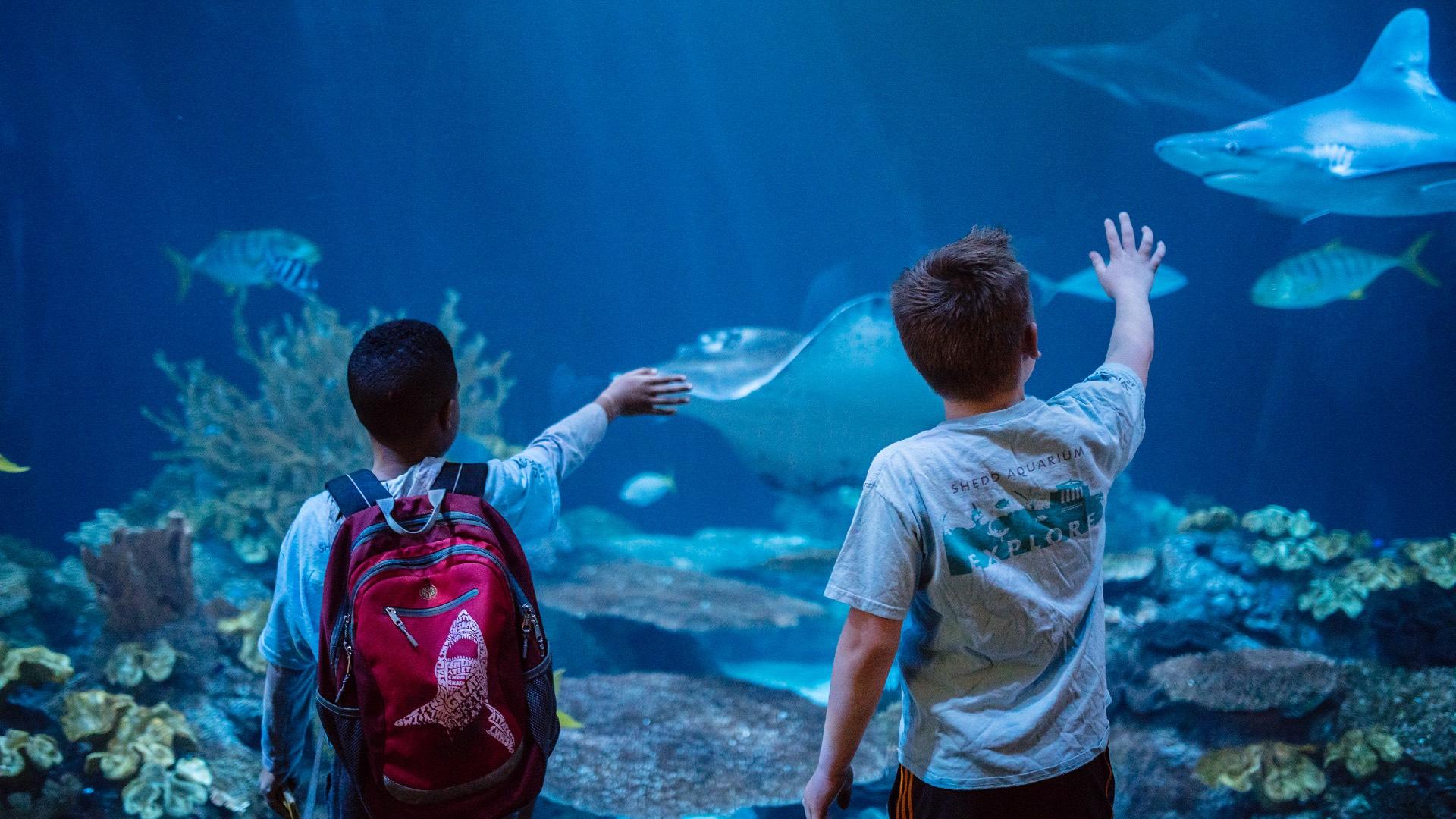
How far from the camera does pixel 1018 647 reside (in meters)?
1.25

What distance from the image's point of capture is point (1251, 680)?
134 inches

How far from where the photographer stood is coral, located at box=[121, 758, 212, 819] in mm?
2727

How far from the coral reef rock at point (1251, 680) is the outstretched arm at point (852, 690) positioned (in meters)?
2.94

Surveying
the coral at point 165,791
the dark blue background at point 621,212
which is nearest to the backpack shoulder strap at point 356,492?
the coral at point 165,791

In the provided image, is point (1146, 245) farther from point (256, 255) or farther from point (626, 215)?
point (626, 215)

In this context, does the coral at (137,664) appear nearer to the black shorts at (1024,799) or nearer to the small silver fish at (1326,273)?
the black shorts at (1024,799)

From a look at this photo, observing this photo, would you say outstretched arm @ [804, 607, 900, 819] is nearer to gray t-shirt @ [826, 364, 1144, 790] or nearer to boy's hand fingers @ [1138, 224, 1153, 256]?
gray t-shirt @ [826, 364, 1144, 790]

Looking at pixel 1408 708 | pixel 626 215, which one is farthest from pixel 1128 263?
pixel 626 215

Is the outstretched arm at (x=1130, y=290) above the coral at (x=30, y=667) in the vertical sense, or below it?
above

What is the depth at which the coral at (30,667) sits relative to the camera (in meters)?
2.93

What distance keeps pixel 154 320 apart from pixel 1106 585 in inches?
726

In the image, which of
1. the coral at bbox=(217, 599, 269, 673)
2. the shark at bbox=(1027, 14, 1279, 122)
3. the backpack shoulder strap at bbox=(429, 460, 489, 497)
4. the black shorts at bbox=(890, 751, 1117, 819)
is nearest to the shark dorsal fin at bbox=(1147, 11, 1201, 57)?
the shark at bbox=(1027, 14, 1279, 122)

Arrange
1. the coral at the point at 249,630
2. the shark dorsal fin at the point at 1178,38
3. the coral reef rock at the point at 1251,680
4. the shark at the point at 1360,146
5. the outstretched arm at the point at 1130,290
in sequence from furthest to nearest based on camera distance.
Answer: the shark dorsal fin at the point at 1178,38
the coral at the point at 249,630
the shark at the point at 1360,146
the coral reef rock at the point at 1251,680
the outstretched arm at the point at 1130,290

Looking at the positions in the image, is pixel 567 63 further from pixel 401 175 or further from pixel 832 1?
pixel 832 1
